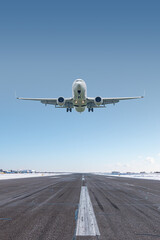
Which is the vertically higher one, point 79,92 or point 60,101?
point 79,92

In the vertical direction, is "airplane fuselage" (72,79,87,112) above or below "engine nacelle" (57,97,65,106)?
above

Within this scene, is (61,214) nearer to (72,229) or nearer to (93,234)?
(72,229)

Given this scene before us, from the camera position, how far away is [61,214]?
741 cm

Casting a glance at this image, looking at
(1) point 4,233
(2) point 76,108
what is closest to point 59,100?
(2) point 76,108

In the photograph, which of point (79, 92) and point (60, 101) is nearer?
point (79, 92)

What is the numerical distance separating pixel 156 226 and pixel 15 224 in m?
3.94

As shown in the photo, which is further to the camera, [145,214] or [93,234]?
[145,214]

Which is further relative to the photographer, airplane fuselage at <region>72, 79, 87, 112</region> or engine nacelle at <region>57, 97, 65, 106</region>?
engine nacelle at <region>57, 97, 65, 106</region>

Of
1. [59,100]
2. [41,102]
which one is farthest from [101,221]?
[41,102]

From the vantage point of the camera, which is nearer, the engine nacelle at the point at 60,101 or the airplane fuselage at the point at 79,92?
the airplane fuselage at the point at 79,92

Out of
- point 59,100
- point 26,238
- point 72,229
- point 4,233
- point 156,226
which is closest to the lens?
point 26,238

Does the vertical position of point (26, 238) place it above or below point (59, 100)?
below

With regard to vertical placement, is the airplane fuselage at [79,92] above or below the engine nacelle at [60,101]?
above

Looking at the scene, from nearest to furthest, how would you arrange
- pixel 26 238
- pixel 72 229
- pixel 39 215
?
1. pixel 26 238
2. pixel 72 229
3. pixel 39 215
